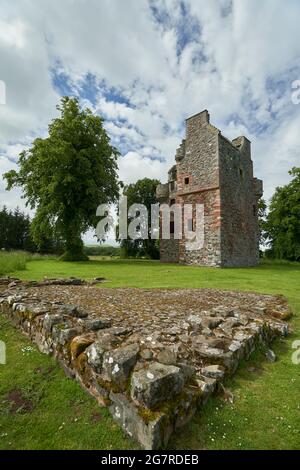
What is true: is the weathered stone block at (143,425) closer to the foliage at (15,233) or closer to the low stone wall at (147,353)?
the low stone wall at (147,353)

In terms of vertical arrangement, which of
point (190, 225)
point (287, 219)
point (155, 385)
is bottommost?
point (155, 385)

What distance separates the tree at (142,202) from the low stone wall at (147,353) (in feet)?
127

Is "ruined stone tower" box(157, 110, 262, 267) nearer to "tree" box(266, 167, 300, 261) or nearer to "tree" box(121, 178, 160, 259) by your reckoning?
"tree" box(266, 167, 300, 261)

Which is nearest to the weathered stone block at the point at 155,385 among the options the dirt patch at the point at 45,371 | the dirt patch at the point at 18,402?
the dirt patch at the point at 18,402

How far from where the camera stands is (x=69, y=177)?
24797 mm

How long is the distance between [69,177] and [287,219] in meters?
27.4

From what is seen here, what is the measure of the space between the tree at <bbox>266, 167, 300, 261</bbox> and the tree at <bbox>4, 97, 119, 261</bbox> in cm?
2262

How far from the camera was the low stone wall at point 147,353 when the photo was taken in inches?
117

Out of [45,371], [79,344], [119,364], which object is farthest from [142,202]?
[119,364]

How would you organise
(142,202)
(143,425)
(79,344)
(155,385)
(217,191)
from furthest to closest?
(142,202), (217,191), (79,344), (155,385), (143,425)

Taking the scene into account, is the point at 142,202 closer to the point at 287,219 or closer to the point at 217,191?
the point at 287,219
